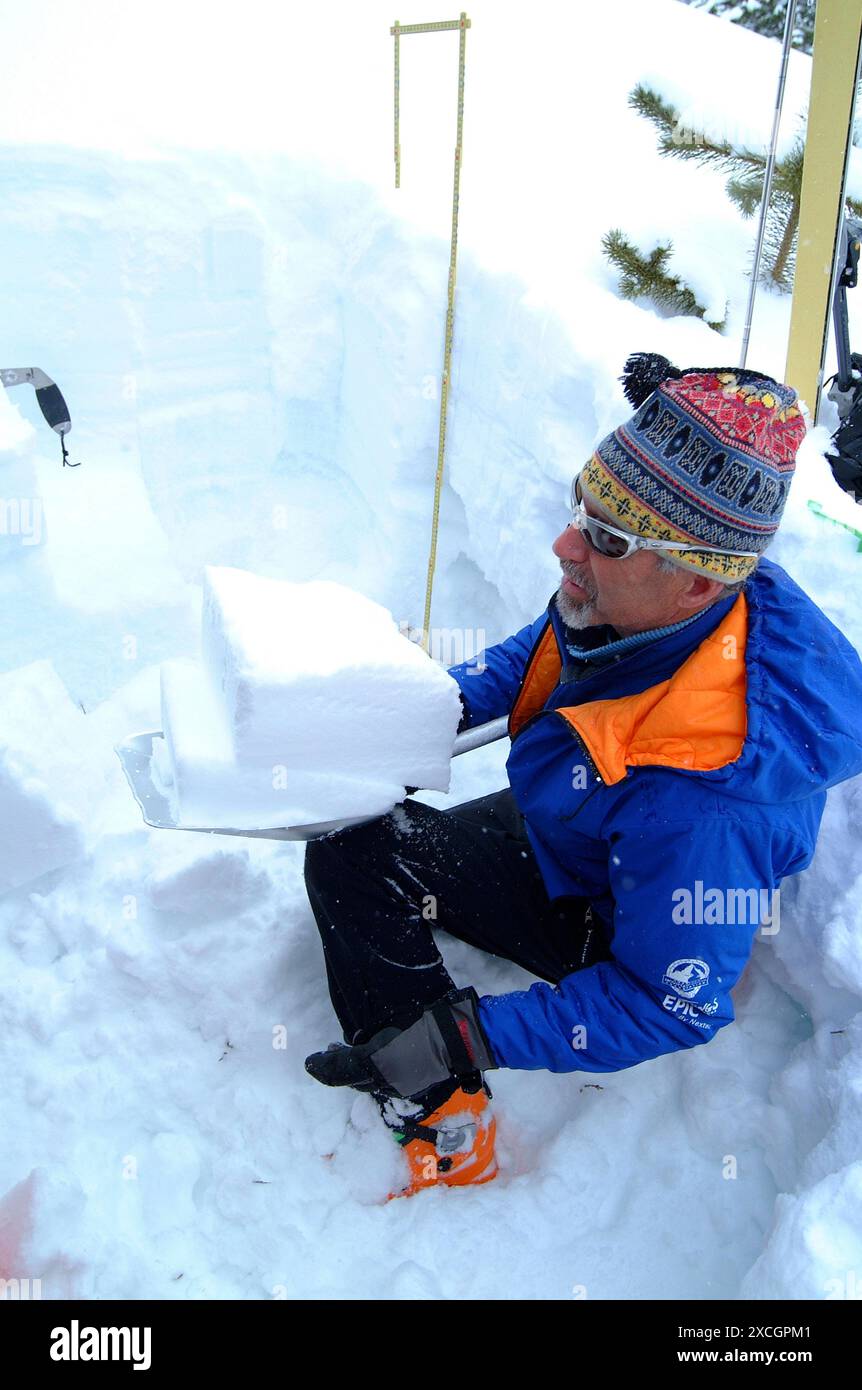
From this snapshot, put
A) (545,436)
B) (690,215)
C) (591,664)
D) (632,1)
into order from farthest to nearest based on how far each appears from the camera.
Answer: (632,1)
(690,215)
(545,436)
(591,664)

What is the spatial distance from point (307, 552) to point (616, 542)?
3.27m

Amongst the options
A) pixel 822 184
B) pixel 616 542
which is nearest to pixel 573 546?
pixel 616 542

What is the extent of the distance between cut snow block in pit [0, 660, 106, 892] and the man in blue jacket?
871 mm

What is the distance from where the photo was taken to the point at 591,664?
163cm

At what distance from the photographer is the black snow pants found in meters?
1.75

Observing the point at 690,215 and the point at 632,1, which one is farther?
the point at 632,1

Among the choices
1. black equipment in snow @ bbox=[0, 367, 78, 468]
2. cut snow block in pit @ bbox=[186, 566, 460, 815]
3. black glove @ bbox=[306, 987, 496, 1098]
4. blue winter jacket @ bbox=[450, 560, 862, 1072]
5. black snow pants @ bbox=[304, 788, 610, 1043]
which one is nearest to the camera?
blue winter jacket @ bbox=[450, 560, 862, 1072]

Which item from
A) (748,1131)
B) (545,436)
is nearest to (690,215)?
(545,436)

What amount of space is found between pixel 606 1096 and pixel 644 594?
1022 millimetres

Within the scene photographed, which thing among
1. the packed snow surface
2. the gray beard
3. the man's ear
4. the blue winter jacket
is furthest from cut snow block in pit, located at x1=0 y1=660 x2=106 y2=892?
the man's ear

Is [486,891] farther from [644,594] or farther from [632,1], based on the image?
[632,1]

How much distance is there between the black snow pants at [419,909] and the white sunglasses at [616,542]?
0.70 metres

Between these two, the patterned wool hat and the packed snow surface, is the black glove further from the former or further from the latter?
the patterned wool hat

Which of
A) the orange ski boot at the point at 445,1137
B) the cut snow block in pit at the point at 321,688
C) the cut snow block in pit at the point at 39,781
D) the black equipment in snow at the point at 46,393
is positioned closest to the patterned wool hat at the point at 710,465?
the cut snow block in pit at the point at 321,688
